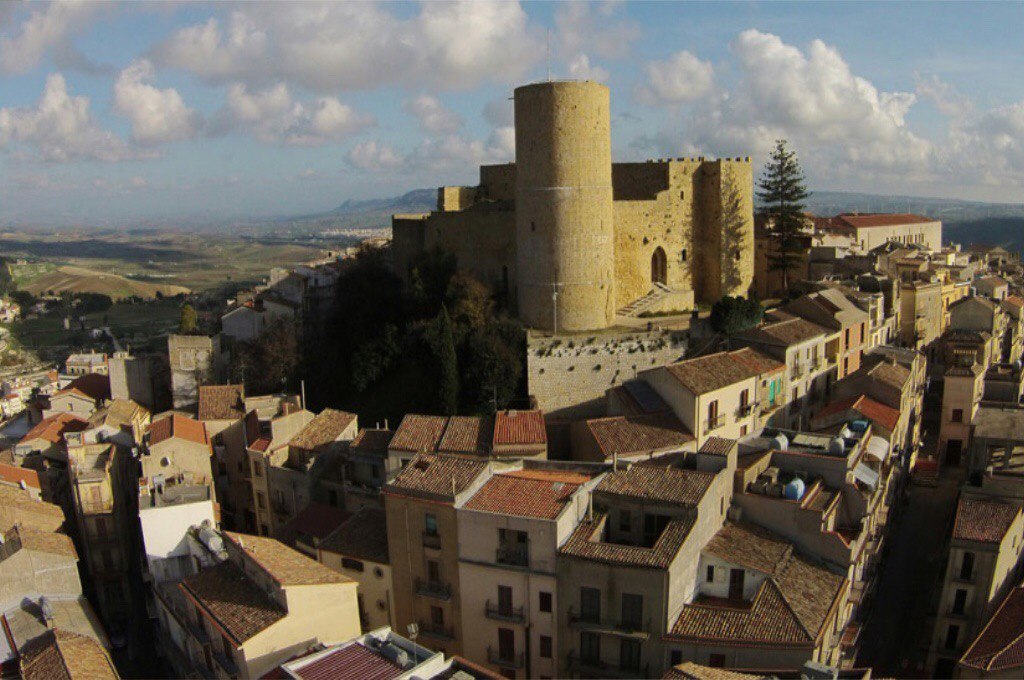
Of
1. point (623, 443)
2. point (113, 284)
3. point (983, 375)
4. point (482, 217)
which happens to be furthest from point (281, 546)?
point (113, 284)

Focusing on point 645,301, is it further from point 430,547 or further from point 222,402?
point 430,547

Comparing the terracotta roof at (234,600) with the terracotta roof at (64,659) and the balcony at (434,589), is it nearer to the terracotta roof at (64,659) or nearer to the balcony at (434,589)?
the terracotta roof at (64,659)

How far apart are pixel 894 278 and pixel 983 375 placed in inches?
321

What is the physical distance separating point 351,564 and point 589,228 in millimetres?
16041

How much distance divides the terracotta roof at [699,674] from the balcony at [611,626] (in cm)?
190

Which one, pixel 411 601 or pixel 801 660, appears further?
pixel 411 601

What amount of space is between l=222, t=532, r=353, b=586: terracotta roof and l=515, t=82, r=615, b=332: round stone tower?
14576 mm

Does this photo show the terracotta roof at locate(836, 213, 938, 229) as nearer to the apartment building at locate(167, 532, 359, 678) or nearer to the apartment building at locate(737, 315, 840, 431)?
the apartment building at locate(737, 315, 840, 431)

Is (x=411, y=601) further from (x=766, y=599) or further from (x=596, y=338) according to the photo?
(x=596, y=338)

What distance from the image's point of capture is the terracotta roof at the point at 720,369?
23.9m

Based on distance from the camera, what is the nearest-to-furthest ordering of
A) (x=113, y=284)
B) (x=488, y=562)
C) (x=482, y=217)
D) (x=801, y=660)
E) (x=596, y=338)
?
(x=801, y=660) → (x=488, y=562) → (x=596, y=338) → (x=482, y=217) → (x=113, y=284)

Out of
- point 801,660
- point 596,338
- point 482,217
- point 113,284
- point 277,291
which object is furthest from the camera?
point 113,284

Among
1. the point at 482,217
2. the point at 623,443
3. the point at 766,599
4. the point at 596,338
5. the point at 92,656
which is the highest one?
the point at 482,217

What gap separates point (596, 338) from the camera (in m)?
29.3
